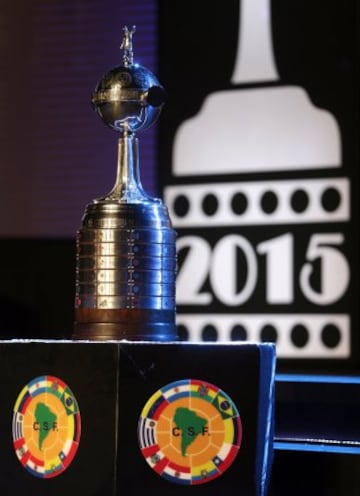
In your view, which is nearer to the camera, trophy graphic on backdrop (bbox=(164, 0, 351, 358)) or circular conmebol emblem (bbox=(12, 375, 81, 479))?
circular conmebol emblem (bbox=(12, 375, 81, 479))

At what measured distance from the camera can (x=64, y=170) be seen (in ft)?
9.70

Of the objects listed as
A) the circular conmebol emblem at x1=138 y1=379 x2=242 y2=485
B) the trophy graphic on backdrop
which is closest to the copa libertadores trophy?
the circular conmebol emblem at x1=138 y1=379 x2=242 y2=485

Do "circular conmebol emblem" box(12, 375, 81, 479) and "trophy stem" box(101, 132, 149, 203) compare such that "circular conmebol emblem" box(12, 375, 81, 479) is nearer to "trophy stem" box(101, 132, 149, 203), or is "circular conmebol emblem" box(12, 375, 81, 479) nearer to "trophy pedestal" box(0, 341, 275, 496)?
"trophy pedestal" box(0, 341, 275, 496)

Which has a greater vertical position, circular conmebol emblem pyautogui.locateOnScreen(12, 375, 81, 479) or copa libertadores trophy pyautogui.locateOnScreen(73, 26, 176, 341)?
copa libertadores trophy pyautogui.locateOnScreen(73, 26, 176, 341)

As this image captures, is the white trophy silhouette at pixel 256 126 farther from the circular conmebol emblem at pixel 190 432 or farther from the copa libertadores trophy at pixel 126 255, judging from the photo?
the circular conmebol emblem at pixel 190 432

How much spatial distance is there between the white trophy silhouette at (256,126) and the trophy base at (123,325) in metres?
1.51

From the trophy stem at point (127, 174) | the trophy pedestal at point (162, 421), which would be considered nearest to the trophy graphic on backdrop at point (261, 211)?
the trophy stem at point (127, 174)

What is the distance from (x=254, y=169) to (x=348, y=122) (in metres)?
0.28

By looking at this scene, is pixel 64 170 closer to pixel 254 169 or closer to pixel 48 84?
pixel 48 84

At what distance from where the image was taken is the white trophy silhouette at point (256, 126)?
2.67m

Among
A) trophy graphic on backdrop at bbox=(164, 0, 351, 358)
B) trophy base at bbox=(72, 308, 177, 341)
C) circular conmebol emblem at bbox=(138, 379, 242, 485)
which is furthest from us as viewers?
trophy graphic on backdrop at bbox=(164, 0, 351, 358)

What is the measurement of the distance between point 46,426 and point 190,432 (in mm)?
172

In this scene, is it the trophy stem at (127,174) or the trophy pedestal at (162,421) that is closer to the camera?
the trophy pedestal at (162,421)

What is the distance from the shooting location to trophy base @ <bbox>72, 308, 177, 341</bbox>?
3.99 feet
